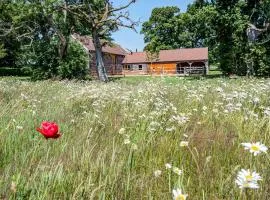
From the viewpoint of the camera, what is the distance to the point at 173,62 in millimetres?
77875

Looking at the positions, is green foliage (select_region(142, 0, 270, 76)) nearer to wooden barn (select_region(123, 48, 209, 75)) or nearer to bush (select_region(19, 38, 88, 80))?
bush (select_region(19, 38, 88, 80))

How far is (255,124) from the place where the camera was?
482 cm

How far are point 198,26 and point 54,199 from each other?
120 feet

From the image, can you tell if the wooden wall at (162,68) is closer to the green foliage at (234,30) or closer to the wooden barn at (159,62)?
the wooden barn at (159,62)

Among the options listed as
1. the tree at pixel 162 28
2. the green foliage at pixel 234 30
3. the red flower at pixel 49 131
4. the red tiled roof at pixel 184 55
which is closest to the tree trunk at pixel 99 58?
the green foliage at pixel 234 30

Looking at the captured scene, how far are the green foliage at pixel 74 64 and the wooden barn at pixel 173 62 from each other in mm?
40746

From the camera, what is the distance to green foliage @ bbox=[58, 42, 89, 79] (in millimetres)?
31047

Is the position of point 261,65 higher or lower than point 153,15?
lower

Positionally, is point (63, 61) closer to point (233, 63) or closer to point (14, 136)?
point (233, 63)

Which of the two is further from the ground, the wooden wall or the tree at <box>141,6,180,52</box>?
the tree at <box>141,6,180,52</box>

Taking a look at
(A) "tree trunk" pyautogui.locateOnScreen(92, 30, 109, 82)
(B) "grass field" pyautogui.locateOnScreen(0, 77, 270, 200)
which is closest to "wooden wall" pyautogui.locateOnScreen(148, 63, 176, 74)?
(A) "tree trunk" pyautogui.locateOnScreen(92, 30, 109, 82)

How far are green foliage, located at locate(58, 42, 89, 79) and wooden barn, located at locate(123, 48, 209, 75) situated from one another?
4075 cm

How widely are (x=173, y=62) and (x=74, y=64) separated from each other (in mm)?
48330

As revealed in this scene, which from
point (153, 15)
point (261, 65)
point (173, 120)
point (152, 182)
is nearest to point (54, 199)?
point (152, 182)
